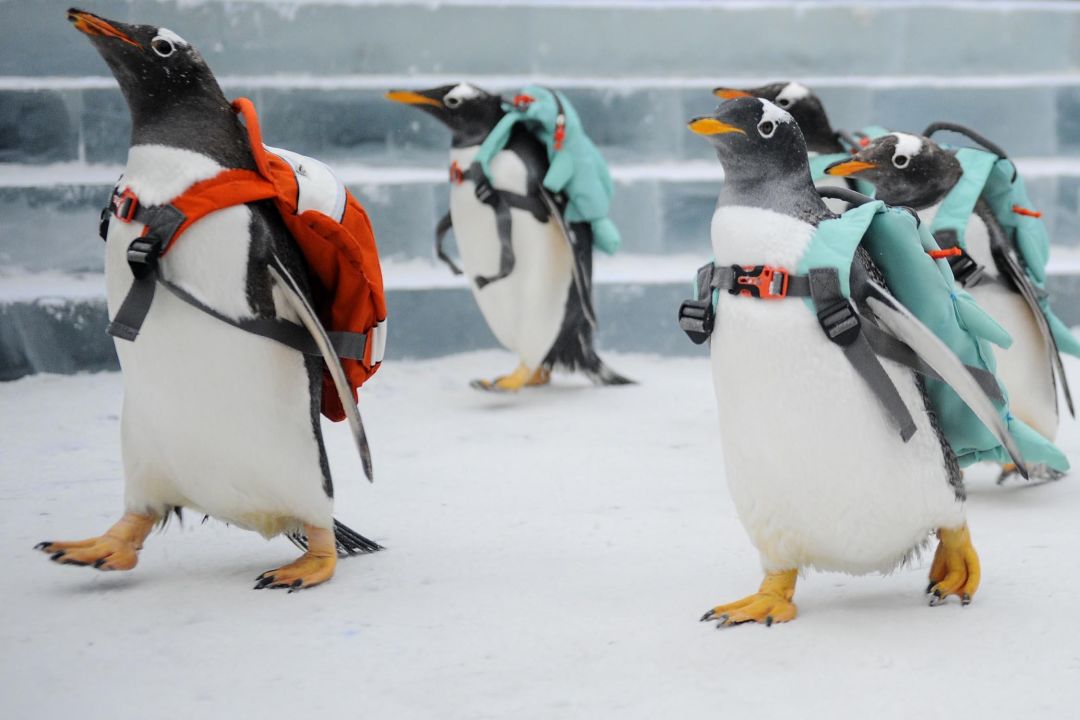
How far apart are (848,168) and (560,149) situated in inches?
61.3

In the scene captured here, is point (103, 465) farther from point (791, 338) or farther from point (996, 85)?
point (996, 85)

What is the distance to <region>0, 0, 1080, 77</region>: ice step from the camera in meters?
4.61

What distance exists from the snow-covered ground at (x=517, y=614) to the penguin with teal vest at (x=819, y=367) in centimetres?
13

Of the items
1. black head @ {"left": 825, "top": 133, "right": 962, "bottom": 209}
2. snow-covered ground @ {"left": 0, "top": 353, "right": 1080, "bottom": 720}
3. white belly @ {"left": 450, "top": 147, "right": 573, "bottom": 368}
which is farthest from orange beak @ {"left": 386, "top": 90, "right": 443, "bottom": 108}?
black head @ {"left": 825, "top": 133, "right": 962, "bottom": 209}

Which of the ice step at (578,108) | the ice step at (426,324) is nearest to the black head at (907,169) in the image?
the ice step at (426,324)

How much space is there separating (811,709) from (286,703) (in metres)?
0.59

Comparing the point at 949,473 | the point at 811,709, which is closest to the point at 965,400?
the point at 949,473

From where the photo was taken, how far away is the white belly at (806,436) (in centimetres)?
165

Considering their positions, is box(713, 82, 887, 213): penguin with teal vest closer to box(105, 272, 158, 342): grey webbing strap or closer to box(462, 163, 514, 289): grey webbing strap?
box(462, 163, 514, 289): grey webbing strap

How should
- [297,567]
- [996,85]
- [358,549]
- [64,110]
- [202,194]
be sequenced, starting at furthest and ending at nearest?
[996,85]
[64,110]
[358,549]
[297,567]
[202,194]

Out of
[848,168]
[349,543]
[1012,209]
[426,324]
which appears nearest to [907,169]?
[848,168]

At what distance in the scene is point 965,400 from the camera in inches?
65.6

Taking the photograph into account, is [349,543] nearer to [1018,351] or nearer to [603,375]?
[1018,351]

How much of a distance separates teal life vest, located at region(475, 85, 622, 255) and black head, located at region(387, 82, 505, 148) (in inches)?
2.2
